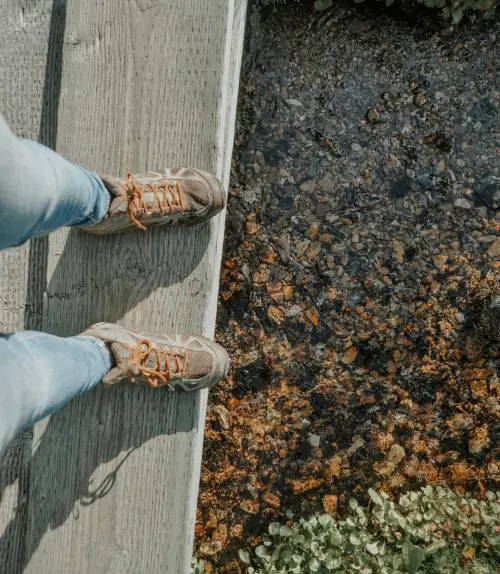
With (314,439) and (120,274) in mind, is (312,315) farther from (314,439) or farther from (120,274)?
(120,274)

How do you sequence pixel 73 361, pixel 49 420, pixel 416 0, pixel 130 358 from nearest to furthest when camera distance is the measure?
pixel 73 361 → pixel 130 358 → pixel 49 420 → pixel 416 0

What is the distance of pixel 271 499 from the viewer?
3367 millimetres

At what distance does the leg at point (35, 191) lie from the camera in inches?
59.1

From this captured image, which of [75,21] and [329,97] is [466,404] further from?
[75,21]

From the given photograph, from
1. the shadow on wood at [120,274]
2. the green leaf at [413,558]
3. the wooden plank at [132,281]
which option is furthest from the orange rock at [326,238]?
the green leaf at [413,558]

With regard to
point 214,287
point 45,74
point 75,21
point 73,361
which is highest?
point 75,21

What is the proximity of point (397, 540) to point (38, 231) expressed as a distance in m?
2.57

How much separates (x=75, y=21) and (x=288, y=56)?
4.50 ft

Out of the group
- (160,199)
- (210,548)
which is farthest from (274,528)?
(160,199)

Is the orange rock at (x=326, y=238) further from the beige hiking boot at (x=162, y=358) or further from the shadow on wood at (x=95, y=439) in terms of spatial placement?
the shadow on wood at (x=95, y=439)

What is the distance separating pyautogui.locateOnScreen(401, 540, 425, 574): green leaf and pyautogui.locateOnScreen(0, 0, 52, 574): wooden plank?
195 cm

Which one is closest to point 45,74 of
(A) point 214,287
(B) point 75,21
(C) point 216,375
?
(B) point 75,21

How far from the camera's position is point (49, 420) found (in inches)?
96.2

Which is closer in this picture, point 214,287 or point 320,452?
point 214,287
